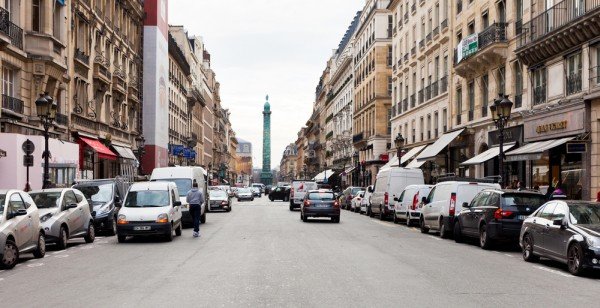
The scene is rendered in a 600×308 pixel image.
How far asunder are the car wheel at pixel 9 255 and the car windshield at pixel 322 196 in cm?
1882

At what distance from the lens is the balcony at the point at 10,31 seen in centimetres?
2770

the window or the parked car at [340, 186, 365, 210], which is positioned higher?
the window

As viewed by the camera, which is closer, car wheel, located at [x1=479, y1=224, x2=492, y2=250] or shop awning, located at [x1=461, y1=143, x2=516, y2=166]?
car wheel, located at [x1=479, y1=224, x2=492, y2=250]

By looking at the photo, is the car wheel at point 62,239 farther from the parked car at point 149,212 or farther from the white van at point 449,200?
the white van at point 449,200

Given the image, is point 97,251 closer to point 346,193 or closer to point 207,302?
point 207,302

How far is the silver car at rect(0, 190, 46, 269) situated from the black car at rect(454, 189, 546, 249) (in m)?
11.0

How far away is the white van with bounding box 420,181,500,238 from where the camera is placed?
2288cm

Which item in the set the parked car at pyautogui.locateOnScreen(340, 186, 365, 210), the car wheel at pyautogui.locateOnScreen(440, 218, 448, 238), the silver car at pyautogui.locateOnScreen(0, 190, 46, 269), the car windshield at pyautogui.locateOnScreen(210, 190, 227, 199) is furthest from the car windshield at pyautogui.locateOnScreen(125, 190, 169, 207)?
the parked car at pyautogui.locateOnScreen(340, 186, 365, 210)

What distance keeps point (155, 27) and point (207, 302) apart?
179 feet

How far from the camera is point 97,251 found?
18.3m

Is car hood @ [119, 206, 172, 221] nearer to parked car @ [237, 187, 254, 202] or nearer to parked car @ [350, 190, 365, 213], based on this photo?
parked car @ [350, 190, 365, 213]

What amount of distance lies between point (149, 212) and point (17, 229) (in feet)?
19.9

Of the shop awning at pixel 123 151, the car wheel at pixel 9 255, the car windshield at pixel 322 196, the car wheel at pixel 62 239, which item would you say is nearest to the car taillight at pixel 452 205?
the car windshield at pixel 322 196

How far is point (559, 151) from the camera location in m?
29.5
